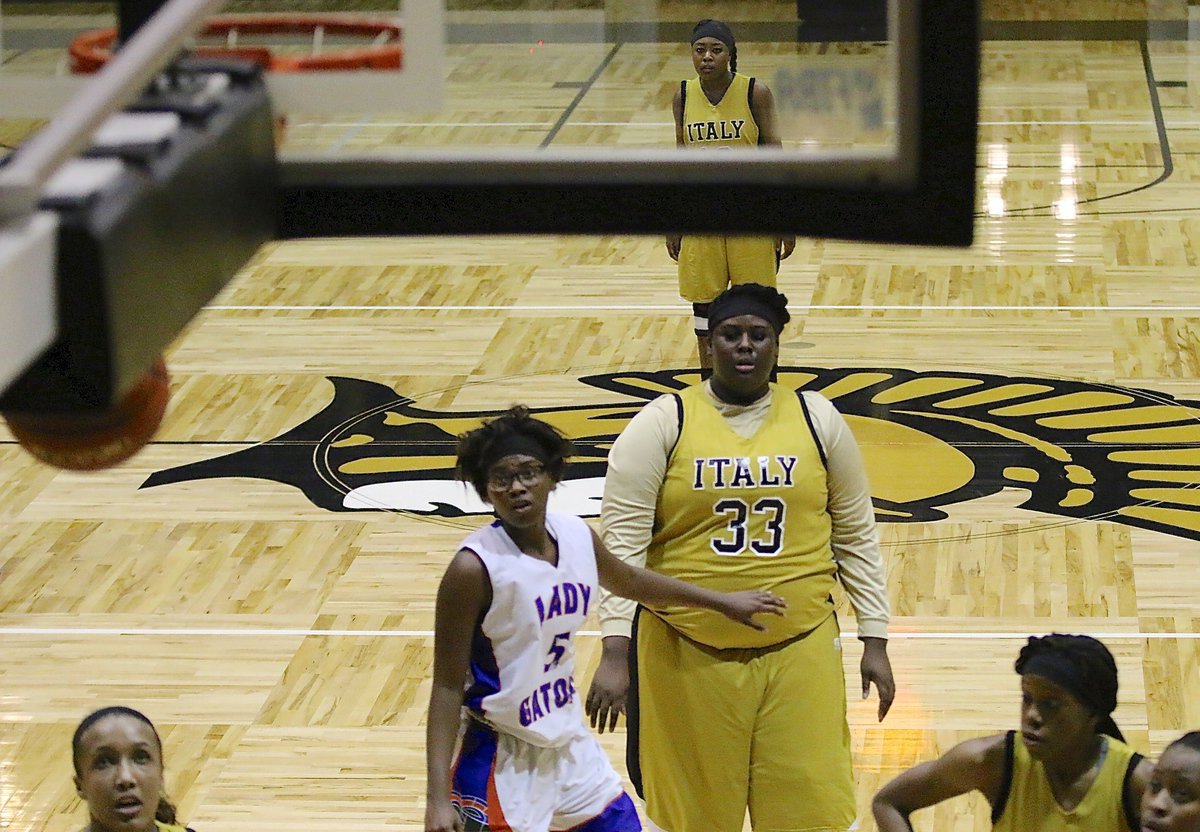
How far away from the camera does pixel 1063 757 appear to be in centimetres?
371

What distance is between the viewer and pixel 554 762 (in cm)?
427

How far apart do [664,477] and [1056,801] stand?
120cm

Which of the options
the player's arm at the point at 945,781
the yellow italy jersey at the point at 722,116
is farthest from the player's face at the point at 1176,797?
the yellow italy jersey at the point at 722,116

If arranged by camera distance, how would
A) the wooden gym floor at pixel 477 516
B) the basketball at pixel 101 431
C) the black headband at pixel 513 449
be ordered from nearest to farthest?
the basketball at pixel 101 431 < the black headband at pixel 513 449 < the wooden gym floor at pixel 477 516

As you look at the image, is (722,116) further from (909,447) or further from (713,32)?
Answer: (909,447)

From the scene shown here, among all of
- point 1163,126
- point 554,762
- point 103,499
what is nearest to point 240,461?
point 103,499

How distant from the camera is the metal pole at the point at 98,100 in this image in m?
1.60

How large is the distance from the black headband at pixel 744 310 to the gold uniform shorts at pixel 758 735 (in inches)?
30.1

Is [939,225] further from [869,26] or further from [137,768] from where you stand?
[137,768]

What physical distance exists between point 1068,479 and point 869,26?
5.31m

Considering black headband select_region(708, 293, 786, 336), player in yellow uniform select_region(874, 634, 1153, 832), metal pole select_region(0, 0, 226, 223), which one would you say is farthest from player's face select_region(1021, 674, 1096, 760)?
metal pole select_region(0, 0, 226, 223)

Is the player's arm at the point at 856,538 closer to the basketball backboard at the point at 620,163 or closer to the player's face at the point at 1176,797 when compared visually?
the player's face at the point at 1176,797

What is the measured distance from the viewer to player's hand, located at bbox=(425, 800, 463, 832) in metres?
4.00

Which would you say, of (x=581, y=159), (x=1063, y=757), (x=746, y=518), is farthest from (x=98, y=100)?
(x=746, y=518)
